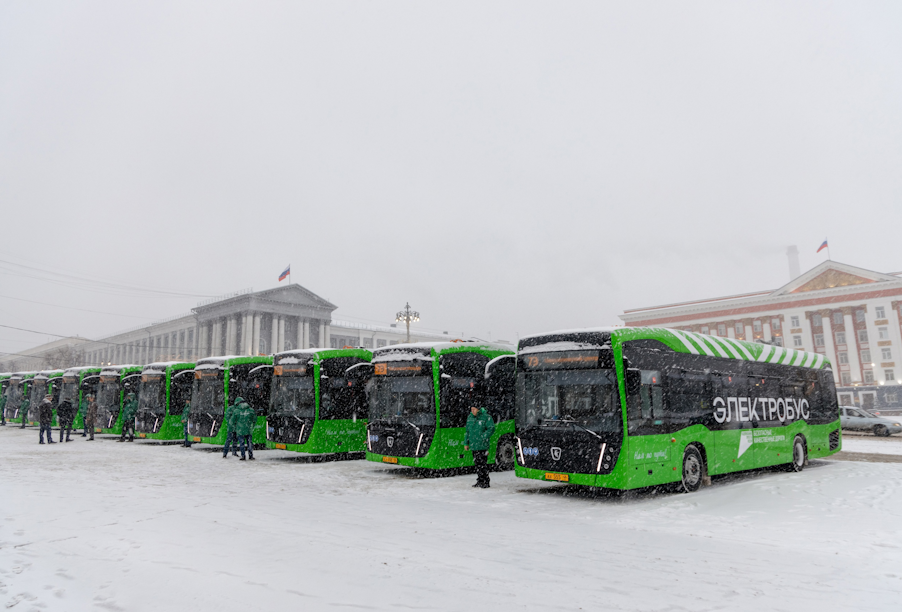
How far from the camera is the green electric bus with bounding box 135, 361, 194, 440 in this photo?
22.0m

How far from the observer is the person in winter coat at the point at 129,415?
23188mm

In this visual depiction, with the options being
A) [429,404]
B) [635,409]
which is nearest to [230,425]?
[429,404]

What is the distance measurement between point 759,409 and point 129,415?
21168mm

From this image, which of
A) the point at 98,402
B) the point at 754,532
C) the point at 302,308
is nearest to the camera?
the point at 754,532

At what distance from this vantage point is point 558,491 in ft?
38.6

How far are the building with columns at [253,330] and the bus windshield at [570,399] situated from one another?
69.4 meters

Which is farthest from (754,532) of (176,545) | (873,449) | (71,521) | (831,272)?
(831,272)

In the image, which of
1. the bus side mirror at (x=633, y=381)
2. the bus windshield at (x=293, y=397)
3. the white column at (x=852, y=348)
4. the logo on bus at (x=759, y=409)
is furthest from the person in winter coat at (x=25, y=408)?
the white column at (x=852, y=348)

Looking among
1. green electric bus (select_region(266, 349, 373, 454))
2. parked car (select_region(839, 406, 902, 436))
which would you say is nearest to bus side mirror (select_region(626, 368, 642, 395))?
green electric bus (select_region(266, 349, 373, 454))

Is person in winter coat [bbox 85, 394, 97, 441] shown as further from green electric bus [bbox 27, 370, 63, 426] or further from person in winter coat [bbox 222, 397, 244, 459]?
person in winter coat [bbox 222, 397, 244, 459]

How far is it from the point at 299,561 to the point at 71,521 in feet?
12.5

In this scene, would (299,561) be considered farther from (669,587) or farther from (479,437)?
(479,437)

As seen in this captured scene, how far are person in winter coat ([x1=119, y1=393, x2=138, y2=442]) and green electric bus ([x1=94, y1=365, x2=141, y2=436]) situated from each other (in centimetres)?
92

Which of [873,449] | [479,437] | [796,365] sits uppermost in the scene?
[796,365]
